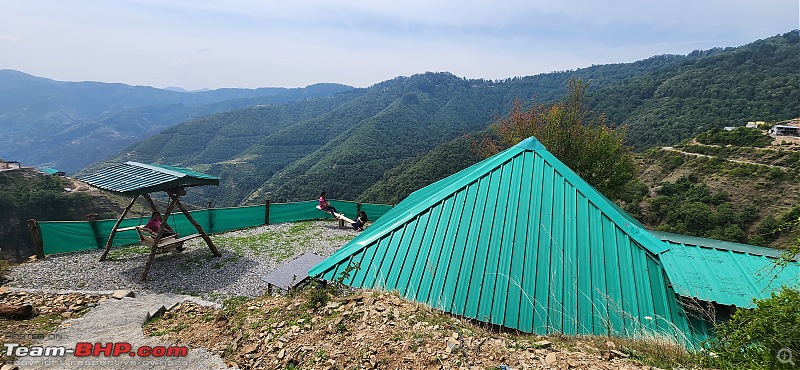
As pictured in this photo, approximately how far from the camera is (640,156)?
151 feet

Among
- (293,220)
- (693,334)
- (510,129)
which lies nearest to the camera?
(693,334)

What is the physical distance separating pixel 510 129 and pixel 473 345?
16972mm

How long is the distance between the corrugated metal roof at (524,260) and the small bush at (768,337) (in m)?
1.22

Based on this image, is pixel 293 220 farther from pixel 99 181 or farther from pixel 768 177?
pixel 768 177

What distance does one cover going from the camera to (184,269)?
955cm

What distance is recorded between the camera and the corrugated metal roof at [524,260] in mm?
4738

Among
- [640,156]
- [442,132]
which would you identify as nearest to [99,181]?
[640,156]

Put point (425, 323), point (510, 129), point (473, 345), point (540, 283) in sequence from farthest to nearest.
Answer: point (510, 129), point (540, 283), point (425, 323), point (473, 345)

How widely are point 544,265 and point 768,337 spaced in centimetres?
236

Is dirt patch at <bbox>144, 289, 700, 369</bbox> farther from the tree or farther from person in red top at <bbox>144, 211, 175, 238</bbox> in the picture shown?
the tree

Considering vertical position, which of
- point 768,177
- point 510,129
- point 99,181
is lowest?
point 768,177

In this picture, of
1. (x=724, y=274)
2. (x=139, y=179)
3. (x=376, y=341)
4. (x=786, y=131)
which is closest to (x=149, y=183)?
(x=139, y=179)

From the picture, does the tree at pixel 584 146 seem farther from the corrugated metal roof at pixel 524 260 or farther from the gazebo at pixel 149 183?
the gazebo at pixel 149 183

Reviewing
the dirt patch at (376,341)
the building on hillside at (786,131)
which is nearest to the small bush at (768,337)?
the dirt patch at (376,341)
